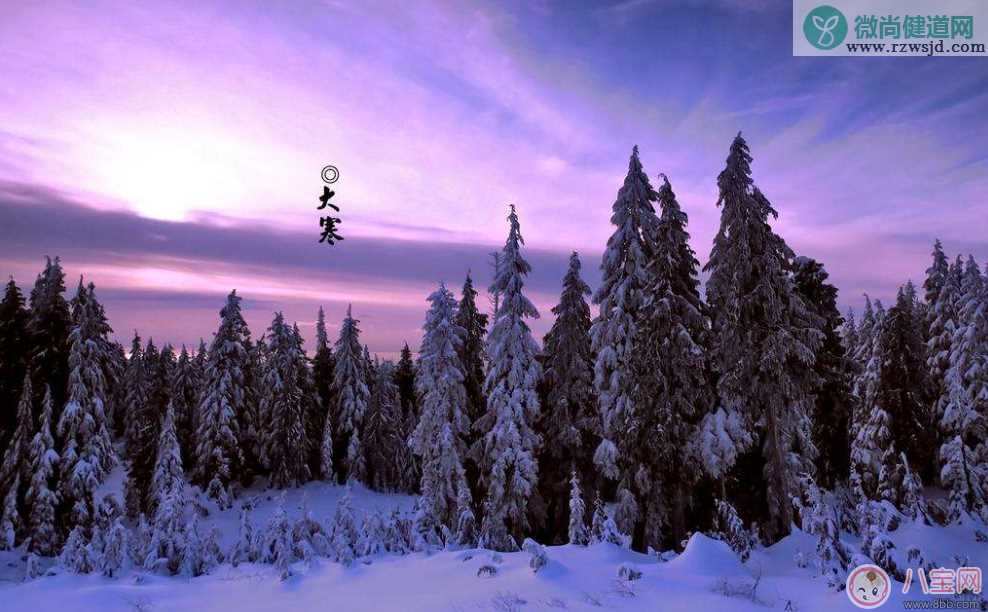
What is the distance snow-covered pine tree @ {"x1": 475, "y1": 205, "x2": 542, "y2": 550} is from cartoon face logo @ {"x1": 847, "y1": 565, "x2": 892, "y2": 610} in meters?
→ 16.8

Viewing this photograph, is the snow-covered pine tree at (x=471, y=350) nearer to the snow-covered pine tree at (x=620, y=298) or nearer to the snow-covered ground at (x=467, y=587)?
the snow-covered pine tree at (x=620, y=298)

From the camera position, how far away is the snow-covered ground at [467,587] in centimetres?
961

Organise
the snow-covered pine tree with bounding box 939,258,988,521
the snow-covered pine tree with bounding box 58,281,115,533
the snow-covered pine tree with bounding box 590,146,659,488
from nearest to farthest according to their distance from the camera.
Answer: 1. the snow-covered pine tree with bounding box 590,146,659,488
2. the snow-covered pine tree with bounding box 58,281,115,533
3. the snow-covered pine tree with bounding box 939,258,988,521

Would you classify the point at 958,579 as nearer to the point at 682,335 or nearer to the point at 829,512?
the point at 829,512

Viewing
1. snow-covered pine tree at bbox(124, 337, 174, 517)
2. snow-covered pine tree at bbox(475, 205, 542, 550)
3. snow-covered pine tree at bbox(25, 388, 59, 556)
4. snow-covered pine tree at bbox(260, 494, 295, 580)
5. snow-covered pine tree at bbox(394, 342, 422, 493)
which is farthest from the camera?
snow-covered pine tree at bbox(394, 342, 422, 493)

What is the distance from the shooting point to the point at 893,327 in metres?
36.5

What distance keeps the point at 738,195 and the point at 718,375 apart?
715 cm

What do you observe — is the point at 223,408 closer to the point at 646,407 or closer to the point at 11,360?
the point at 11,360

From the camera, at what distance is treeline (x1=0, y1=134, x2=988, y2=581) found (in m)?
22.9

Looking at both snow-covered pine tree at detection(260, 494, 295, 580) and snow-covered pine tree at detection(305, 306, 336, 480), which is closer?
snow-covered pine tree at detection(260, 494, 295, 580)

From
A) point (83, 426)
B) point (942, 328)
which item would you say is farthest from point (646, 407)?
point (83, 426)

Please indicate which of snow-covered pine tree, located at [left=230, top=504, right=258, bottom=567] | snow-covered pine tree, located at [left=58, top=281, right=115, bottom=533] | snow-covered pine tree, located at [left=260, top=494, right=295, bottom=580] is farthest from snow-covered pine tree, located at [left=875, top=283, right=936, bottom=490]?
snow-covered pine tree, located at [left=58, top=281, right=115, bottom=533]

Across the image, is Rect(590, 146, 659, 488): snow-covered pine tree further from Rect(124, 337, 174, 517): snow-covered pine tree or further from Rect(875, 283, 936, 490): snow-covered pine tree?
Rect(124, 337, 174, 517): snow-covered pine tree

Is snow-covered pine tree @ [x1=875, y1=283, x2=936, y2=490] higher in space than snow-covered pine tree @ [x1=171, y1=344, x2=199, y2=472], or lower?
higher
